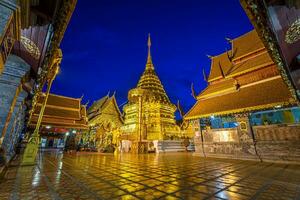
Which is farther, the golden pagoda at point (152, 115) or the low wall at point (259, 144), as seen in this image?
the golden pagoda at point (152, 115)

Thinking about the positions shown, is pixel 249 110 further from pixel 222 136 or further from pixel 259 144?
pixel 222 136

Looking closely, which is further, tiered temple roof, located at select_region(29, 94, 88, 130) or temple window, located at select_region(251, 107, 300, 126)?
tiered temple roof, located at select_region(29, 94, 88, 130)

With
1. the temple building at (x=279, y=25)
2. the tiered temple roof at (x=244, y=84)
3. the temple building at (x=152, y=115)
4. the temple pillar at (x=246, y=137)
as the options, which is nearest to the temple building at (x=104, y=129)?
→ the temple building at (x=152, y=115)

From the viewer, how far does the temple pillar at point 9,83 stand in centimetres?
430

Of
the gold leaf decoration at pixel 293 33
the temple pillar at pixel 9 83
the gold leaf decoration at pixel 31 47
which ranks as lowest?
the temple pillar at pixel 9 83

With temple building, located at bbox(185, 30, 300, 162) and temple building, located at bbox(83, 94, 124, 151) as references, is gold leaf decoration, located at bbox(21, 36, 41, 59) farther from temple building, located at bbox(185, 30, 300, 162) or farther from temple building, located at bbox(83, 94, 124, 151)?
temple building, located at bbox(83, 94, 124, 151)

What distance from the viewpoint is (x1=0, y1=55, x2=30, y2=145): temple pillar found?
4305mm

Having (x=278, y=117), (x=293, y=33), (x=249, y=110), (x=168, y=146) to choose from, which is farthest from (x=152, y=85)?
(x=293, y=33)

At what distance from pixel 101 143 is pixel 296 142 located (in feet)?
57.5

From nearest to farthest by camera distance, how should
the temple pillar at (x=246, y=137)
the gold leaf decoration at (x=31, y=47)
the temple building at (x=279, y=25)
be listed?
the temple building at (x=279, y=25)
the gold leaf decoration at (x=31, y=47)
the temple pillar at (x=246, y=137)

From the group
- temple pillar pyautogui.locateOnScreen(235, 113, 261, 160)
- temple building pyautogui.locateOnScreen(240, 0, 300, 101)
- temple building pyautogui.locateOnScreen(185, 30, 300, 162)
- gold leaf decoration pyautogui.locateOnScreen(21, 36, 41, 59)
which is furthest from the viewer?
temple pillar pyautogui.locateOnScreen(235, 113, 261, 160)

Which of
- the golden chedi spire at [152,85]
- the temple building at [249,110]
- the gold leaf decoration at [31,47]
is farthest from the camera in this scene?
the golden chedi spire at [152,85]

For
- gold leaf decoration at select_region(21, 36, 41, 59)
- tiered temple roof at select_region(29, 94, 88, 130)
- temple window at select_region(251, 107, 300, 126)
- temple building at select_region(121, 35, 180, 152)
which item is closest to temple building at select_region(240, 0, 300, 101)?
temple window at select_region(251, 107, 300, 126)

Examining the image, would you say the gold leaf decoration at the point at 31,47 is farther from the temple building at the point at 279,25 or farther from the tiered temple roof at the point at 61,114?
the tiered temple roof at the point at 61,114
